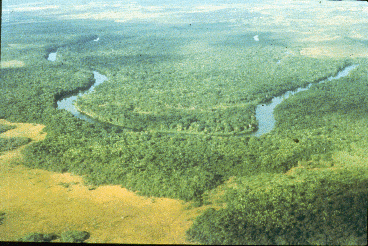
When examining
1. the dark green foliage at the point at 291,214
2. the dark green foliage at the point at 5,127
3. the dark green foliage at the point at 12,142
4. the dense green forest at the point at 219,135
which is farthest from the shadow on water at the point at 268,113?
the dark green foliage at the point at 5,127

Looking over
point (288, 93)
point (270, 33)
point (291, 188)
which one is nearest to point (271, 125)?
point (288, 93)

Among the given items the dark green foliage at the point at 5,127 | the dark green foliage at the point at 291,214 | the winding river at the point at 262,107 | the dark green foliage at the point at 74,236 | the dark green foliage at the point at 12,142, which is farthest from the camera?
the winding river at the point at 262,107

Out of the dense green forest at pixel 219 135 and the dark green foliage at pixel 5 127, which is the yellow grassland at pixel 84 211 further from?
the dark green foliage at pixel 5 127

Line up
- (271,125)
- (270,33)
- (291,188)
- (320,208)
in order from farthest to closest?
(270,33), (271,125), (291,188), (320,208)

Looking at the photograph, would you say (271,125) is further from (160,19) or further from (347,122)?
(160,19)

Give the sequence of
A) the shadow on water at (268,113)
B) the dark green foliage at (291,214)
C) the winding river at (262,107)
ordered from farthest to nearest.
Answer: the winding river at (262,107) < the shadow on water at (268,113) < the dark green foliage at (291,214)

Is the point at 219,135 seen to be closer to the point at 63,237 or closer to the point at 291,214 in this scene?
the point at 291,214

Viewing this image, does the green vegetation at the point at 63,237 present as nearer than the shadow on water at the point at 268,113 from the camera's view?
Yes
